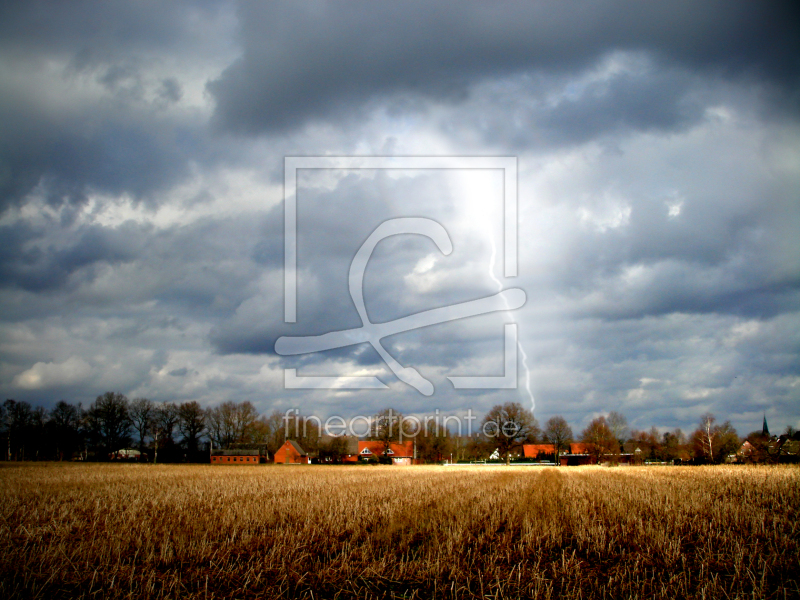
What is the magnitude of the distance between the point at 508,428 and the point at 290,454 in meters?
57.7


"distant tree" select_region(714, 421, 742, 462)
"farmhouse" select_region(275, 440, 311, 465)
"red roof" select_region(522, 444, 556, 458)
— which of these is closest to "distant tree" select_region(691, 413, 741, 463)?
"distant tree" select_region(714, 421, 742, 462)

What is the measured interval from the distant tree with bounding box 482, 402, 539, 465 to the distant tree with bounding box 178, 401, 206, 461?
65731 mm

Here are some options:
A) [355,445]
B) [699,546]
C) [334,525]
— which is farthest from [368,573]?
[355,445]

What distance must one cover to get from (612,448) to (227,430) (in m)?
88.3

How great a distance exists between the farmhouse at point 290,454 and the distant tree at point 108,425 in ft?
112

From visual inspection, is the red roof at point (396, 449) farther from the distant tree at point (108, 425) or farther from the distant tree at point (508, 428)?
the distant tree at point (108, 425)

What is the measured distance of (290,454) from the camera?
12638 cm

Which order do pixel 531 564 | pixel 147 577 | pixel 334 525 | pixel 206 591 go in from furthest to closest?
pixel 334 525, pixel 531 564, pixel 147 577, pixel 206 591

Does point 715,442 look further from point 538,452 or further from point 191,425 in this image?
point 191,425

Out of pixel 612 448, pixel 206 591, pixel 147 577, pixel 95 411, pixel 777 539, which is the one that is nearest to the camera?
pixel 206 591

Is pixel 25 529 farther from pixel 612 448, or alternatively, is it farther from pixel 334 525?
pixel 612 448

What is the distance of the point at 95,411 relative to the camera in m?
113

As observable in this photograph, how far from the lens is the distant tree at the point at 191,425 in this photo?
381ft

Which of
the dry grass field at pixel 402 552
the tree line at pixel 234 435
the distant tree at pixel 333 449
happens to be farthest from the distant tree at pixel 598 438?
the dry grass field at pixel 402 552
